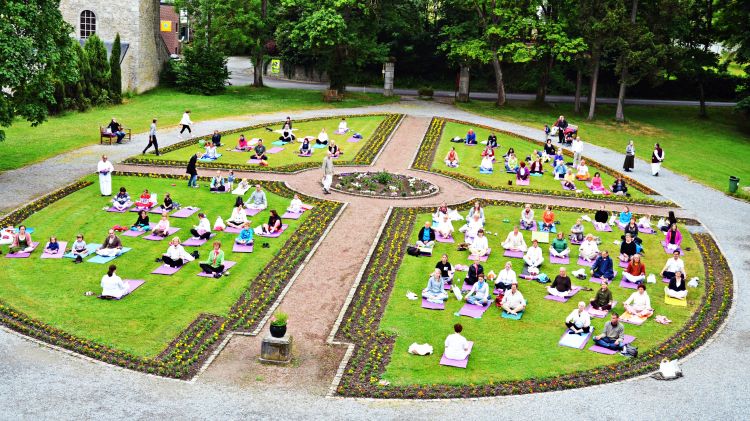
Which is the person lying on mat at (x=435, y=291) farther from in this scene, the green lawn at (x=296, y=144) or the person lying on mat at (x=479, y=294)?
the green lawn at (x=296, y=144)

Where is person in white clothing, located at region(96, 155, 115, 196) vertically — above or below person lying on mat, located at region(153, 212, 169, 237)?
above

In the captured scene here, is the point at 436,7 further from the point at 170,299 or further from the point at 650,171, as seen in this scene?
the point at 170,299

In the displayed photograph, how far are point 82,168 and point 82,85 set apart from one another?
59.5 ft

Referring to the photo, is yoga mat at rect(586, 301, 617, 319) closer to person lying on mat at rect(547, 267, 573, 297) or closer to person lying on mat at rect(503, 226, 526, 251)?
person lying on mat at rect(547, 267, 573, 297)

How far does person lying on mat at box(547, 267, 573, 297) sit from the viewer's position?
1028 inches

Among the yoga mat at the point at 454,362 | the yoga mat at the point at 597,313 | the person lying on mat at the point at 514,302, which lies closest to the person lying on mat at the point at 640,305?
the yoga mat at the point at 597,313

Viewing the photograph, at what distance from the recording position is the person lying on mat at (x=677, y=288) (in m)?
26.4

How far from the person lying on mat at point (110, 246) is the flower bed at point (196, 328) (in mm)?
4601

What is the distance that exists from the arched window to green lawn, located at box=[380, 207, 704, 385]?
4332 centimetres

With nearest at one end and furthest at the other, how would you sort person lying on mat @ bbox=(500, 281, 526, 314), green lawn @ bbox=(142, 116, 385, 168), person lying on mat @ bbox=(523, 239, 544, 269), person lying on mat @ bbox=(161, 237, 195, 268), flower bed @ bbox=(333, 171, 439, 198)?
1. person lying on mat @ bbox=(500, 281, 526, 314)
2. person lying on mat @ bbox=(161, 237, 195, 268)
3. person lying on mat @ bbox=(523, 239, 544, 269)
4. flower bed @ bbox=(333, 171, 439, 198)
5. green lawn @ bbox=(142, 116, 385, 168)

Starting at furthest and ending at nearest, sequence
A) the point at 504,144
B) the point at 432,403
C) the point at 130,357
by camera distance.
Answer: the point at 504,144 → the point at 130,357 → the point at 432,403

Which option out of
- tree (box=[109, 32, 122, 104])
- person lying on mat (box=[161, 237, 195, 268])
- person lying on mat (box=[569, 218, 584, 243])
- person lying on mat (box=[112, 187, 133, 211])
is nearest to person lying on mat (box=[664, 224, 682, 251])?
person lying on mat (box=[569, 218, 584, 243])

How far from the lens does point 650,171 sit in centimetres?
4638

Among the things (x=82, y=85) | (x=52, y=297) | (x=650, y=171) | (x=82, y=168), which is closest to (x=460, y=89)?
(x=650, y=171)
